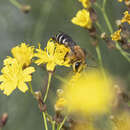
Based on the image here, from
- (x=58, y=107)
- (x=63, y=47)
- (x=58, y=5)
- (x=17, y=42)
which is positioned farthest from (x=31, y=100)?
(x=58, y=107)

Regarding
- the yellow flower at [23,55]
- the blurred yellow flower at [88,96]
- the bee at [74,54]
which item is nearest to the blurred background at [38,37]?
the bee at [74,54]

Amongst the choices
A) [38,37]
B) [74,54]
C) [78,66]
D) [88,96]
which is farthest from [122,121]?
[38,37]

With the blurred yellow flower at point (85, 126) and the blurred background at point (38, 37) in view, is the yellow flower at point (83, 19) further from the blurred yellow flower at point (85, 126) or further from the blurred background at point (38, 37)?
the blurred background at point (38, 37)

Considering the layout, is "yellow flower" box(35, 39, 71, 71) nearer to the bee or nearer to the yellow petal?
the bee

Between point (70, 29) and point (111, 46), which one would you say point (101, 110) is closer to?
point (111, 46)

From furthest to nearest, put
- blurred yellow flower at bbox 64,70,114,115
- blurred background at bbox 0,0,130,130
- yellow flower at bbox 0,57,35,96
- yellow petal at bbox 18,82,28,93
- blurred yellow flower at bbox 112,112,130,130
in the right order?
blurred background at bbox 0,0,130,130 → yellow flower at bbox 0,57,35,96 → yellow petal at bbox 18,82,28,93 → blurred yellow flower at bbox 64,70,114,115 → blurred yellow flower at bbox 112,112,130,130

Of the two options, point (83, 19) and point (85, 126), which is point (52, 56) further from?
point (85, 126)

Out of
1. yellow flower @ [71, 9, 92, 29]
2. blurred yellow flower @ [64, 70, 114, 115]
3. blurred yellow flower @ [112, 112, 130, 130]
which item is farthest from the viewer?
yellow flower @ [71, 9, 92, 29]

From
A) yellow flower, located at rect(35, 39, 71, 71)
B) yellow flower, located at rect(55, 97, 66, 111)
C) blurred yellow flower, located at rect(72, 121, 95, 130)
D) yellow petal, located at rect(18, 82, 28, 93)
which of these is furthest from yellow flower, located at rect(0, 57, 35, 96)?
blurred yellow flower, located at rect(72, 121, 95, 130)
